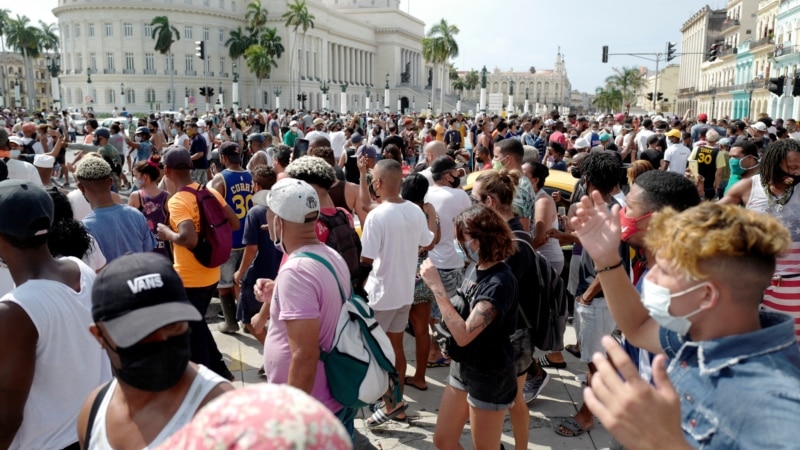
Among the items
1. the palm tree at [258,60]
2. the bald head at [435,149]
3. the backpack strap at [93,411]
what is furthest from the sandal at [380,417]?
the palm tree at [258,60]

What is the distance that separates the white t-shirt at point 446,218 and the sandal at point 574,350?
164 cm

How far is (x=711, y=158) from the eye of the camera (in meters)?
11.4

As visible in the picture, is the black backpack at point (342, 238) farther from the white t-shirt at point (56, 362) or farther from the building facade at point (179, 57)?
the building facade at point (179, 57)

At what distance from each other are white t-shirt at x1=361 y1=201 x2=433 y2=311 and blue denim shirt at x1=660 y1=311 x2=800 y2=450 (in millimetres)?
3060

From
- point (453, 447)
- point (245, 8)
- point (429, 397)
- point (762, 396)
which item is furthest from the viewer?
point (245, 8)

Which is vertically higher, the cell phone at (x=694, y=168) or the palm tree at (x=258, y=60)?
the palm tree at (x=258, y=60)

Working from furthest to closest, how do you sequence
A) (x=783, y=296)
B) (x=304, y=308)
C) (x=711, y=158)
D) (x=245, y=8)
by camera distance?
(x=245, y=8)
(x=711, y=158)
(x=783, y=296)
(x=304, y=308)

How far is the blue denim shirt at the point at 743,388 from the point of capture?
1458 millimetres

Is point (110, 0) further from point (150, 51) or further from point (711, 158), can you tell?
point (711, 158)

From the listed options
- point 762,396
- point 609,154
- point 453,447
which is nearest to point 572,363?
point 609,154

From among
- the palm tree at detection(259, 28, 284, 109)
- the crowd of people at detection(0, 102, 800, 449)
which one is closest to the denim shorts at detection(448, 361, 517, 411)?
the crowd of people at detection(0, 102, 800, 449)

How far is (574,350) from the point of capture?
6.33 m

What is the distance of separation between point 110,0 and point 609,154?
88571 millimetres

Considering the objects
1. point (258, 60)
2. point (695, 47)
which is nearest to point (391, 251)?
point (258, 60)
